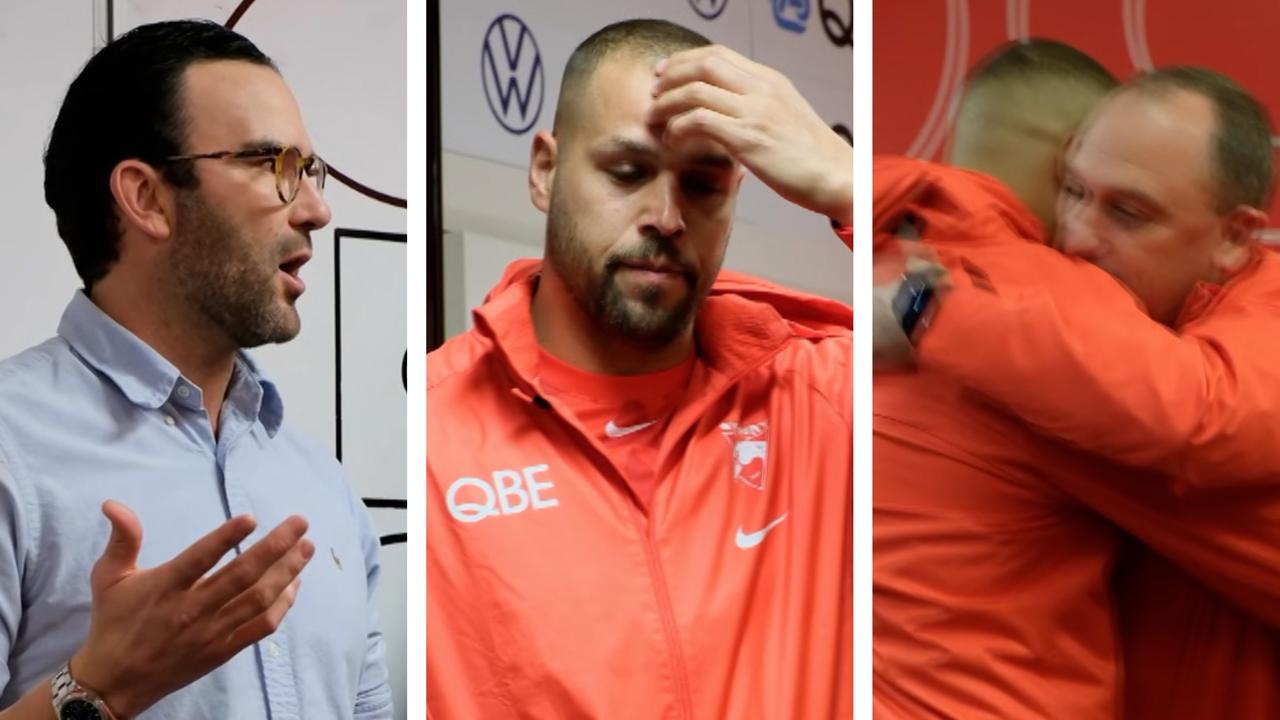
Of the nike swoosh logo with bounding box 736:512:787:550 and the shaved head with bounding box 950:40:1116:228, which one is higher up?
the shaved head with bounding box 950:40:1116:228

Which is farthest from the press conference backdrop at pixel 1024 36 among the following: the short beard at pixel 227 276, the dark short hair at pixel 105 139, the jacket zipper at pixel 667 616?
the dark short hair at pixel 105 139

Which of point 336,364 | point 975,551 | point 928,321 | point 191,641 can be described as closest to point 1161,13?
point 928,321

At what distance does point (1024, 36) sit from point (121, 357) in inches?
50.3

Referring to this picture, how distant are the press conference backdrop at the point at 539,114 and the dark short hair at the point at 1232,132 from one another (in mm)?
425

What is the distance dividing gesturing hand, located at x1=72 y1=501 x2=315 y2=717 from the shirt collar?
0.55 ft

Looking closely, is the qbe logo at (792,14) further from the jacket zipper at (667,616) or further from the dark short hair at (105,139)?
the dark short hair at (105,139)

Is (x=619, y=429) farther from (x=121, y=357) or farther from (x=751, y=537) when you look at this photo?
(x=121, y=357)

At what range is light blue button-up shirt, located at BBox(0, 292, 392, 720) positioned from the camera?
192 centimetres

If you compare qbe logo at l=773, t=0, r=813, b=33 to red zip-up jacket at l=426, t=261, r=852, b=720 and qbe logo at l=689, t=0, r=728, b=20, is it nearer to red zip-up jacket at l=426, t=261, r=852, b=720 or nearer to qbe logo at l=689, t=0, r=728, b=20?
qbe logo at l=689, t=0, r=728, b=20

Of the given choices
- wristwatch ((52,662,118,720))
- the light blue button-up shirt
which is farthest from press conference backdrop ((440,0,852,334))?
wristwatch ((52,662,118,720))

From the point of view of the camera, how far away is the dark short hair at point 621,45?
211cm

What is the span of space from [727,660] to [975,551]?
35 cm

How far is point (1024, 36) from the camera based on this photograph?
210 centimetres

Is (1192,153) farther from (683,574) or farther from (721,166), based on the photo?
(683,574)
